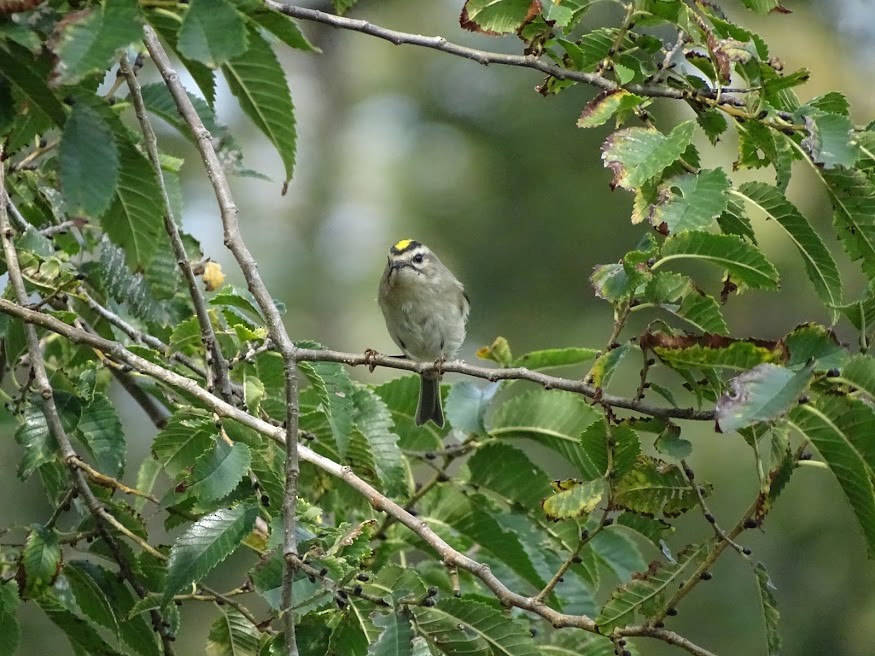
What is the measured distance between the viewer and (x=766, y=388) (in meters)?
1.39

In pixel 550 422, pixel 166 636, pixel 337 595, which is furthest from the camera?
pixel 550 422

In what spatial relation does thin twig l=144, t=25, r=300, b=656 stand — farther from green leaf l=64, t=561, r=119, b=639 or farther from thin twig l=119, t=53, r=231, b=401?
green leaf l=64, t=561, r=119, b=639

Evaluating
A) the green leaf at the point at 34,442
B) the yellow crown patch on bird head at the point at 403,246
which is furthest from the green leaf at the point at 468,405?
the yellow crown patch on bird head at the point at 403,246

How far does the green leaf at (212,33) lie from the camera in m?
1.32

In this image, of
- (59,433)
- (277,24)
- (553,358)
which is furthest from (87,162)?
(553,358)

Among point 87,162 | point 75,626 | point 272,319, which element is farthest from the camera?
point 75,626

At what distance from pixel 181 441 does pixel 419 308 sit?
253cm

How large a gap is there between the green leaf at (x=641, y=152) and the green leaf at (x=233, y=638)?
3.66ft

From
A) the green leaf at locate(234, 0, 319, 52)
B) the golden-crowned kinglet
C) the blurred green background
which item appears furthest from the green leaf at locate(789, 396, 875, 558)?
the blurred green background

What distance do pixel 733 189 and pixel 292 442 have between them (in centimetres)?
88

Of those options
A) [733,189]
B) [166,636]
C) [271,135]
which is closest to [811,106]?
[733,189]

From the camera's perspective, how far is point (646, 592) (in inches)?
69.3

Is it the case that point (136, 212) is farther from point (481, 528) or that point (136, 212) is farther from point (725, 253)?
point (481, 528)

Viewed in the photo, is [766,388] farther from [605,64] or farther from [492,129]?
[492,129]
